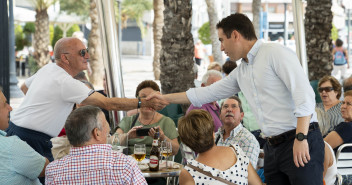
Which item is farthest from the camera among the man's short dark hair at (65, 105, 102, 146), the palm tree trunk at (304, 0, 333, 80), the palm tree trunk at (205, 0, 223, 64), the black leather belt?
the palm tree trunk at (205, 0, 223, 64)

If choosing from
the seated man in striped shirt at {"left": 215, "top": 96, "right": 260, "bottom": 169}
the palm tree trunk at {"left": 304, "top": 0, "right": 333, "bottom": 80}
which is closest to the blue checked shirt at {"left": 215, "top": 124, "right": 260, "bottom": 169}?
the seated man in striped shirt at {"left": 215, "top": 96, "right": 260, "bottom": 169}

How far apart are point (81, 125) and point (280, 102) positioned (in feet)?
4.45

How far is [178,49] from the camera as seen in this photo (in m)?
8.44

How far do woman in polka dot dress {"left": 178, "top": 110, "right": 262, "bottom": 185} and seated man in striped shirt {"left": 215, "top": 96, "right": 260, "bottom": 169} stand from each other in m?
1.25

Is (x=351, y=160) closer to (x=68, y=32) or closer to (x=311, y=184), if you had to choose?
(x=311, y=184)

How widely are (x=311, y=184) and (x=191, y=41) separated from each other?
5161 mm

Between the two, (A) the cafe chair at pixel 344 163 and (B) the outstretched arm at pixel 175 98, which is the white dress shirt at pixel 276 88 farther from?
(A) the cafe chair at pixel 344 163

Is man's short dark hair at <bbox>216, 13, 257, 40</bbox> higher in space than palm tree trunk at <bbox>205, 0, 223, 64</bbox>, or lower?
lower

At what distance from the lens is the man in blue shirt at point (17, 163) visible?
3.29 meters

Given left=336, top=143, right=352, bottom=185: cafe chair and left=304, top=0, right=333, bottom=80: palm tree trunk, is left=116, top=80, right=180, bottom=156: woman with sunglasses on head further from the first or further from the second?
left=304, top=0, right=333, bottom=80: palm tree trunk

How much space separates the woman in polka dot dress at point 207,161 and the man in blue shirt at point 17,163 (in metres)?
0.96

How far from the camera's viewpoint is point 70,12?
143ft

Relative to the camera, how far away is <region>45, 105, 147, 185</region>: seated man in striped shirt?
10.3 ft

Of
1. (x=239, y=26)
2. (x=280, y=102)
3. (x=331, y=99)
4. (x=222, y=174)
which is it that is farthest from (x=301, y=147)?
(x=331, y=99)
